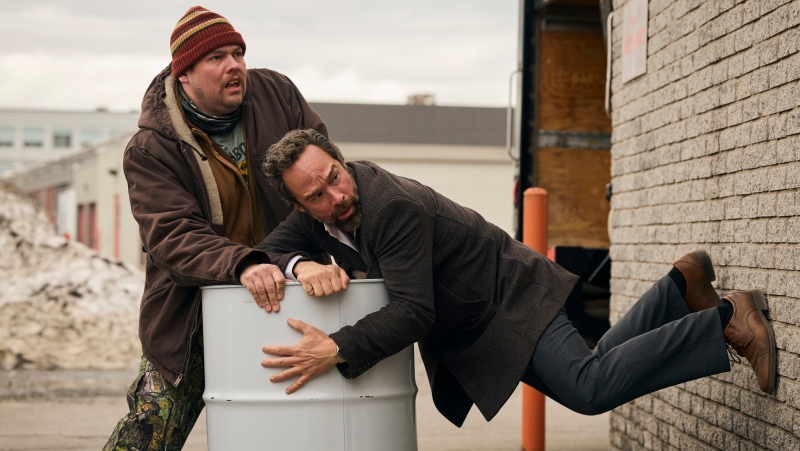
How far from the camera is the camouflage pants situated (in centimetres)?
388

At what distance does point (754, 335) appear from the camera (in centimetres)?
368

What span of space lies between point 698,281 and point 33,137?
87566mm

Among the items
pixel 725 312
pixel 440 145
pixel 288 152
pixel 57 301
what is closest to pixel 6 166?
pixel 440 145

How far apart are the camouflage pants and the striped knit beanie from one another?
104cm

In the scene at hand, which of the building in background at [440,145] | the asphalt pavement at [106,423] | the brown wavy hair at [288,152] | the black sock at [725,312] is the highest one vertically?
the building in background at [440,145]

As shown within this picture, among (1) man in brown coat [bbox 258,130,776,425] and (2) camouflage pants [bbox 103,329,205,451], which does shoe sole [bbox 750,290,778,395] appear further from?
(2) camouflage pants [bbox 103,329,205,451]

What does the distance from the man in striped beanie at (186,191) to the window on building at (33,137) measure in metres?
86.4

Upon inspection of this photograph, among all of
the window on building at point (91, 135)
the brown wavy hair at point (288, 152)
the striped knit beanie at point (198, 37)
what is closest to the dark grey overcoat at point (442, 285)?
the brown wavy hair at point (288, 152)

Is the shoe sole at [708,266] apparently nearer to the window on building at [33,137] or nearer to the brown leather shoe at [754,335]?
the brown leather shoe at [754,335]

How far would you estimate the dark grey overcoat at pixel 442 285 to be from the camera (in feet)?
10.9

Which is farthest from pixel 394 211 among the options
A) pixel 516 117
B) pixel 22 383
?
pixel 22 383

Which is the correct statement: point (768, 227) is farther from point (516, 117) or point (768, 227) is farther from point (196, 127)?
point (516, 117)

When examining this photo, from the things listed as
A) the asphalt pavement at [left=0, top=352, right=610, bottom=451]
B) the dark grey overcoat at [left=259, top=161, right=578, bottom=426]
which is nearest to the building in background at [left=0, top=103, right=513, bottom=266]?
the asphalt pavement at [left=0, top=352, right=610, bottom=451]

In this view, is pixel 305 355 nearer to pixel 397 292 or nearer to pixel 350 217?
pixel 397 292
